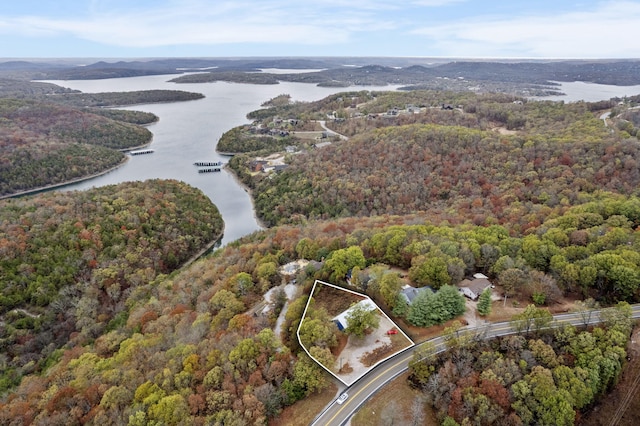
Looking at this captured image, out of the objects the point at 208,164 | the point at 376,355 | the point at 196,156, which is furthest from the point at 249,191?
the point at 376,355

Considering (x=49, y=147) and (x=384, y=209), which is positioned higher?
(x=49, y=147)

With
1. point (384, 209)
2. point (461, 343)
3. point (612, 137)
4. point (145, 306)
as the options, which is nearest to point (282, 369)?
point (461, 343)

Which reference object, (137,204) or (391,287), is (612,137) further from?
(137,204)

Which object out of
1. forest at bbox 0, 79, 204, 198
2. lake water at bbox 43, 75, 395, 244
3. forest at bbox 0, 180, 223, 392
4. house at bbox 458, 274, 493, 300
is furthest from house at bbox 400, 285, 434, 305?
forest at bbox 0, 79, 204, 198

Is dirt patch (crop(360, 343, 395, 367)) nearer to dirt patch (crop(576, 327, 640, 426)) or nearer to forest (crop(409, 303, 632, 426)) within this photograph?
forest (crop(409, 303, 632, 426))

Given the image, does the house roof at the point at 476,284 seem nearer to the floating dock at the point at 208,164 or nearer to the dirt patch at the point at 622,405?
the dirt patch at the point at 622,405

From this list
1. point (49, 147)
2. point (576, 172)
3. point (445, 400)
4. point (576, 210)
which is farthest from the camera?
point (49, 147)
